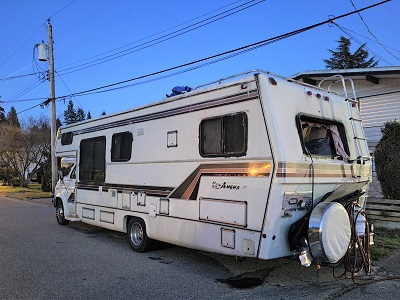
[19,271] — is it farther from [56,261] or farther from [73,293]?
[73,293]

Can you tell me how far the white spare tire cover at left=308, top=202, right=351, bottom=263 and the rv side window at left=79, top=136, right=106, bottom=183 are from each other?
5.46 m

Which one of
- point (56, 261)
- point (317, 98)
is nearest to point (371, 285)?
point (317, 98)

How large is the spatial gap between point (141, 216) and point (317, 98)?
3997mm

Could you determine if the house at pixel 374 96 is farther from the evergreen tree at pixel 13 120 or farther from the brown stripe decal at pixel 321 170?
the evergreen tree at pixel 13 120

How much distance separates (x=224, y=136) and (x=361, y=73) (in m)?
8.80

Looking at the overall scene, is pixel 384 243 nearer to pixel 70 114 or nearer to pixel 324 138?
pixel 324 138

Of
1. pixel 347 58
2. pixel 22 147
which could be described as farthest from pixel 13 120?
pixel 347 58

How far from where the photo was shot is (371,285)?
18.3 ft

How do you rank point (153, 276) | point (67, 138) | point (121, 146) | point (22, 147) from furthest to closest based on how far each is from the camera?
point (22, 147), point (67, 138), point (121, 146), point (153, 276)

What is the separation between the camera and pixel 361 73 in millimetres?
12922

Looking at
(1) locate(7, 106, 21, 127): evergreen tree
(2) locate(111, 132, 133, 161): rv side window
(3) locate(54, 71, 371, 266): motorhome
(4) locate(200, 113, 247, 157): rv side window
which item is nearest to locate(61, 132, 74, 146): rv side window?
(2) locate(111, 132, 133, 161): rv side window

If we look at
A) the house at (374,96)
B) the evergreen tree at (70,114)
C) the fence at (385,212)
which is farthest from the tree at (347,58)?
the evergreen tree at (70,114)

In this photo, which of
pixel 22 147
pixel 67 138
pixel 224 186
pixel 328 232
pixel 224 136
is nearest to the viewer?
pixel 328 232

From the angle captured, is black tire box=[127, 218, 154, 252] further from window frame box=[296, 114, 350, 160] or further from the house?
the house
